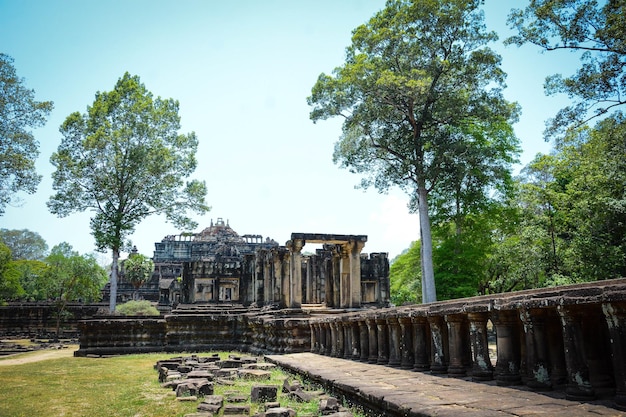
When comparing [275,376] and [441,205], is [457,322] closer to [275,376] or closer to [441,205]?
[275,376]

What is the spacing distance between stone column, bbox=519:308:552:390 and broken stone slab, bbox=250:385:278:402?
3.05m

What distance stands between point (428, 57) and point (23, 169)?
1858 cm

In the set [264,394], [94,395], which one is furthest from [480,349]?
[94,395]

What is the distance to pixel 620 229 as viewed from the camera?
17.2 meters

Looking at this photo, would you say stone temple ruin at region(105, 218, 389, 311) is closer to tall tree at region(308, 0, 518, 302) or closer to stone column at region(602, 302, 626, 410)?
tall tree at region(308, 0, 518, 302)

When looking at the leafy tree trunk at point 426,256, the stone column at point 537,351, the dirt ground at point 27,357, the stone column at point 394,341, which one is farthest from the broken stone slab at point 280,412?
the leafy tree trunk at point 426,256

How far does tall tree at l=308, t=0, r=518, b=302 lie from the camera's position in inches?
732

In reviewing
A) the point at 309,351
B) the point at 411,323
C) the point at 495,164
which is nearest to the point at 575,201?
the point at 495,164

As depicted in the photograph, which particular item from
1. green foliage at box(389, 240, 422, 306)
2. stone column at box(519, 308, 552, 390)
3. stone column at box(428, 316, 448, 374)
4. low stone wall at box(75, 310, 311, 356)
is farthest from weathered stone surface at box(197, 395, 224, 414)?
green foliage at box(389, 240, 422, 306)

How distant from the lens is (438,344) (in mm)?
5633

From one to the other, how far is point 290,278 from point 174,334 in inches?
199

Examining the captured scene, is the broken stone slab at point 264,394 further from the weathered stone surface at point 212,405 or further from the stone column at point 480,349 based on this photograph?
the stone column at point 480,349

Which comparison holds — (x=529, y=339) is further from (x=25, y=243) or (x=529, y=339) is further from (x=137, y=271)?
(x=25, y=243)

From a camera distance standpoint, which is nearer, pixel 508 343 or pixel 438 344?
pixel 508 343
